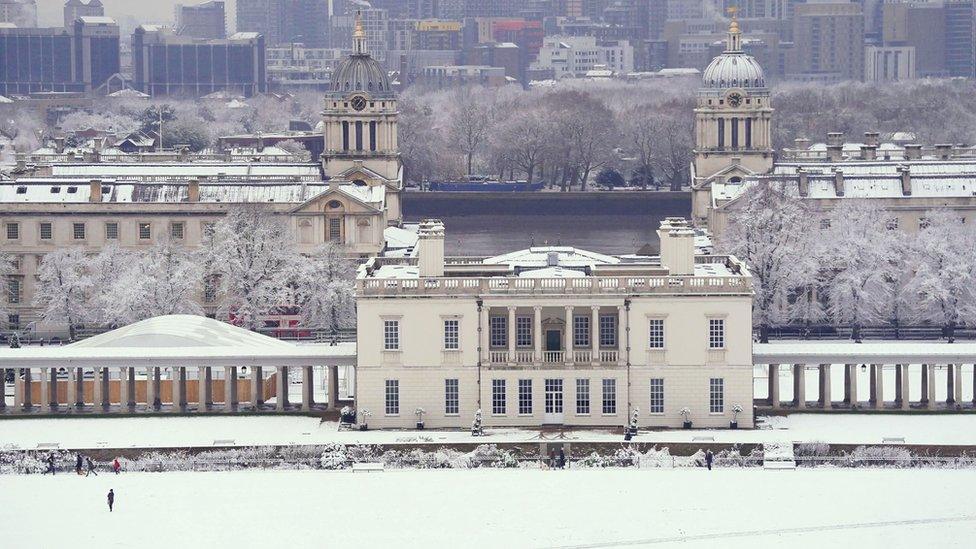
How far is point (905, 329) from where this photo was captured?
3509 inches

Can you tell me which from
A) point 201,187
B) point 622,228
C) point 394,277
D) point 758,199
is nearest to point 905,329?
point 758,199

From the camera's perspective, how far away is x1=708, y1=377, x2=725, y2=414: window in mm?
73125

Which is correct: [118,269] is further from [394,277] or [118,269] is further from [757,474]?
[757,474]

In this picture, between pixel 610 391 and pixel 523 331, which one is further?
pixel 523 331

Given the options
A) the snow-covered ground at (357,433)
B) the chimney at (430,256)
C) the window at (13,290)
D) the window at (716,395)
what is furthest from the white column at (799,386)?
the window at (13,290)

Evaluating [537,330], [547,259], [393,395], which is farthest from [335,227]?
[537,330]

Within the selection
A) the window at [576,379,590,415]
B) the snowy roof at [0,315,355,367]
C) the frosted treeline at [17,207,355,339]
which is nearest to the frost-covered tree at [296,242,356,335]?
the frosted treeline at [17,207,355,339]

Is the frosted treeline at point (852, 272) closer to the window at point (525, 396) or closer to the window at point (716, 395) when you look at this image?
the window at point (716, 395)

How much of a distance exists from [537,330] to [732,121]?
1750 inches

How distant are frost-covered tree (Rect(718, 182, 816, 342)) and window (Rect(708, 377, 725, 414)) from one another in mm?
14346

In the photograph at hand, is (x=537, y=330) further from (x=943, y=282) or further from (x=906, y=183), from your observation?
(x=906, y=183)

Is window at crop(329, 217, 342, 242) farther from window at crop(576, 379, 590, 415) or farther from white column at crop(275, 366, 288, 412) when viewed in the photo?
window at crop(576, 379, 590, 415)

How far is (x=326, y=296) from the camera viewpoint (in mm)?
92938

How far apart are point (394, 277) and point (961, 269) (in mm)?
24234
